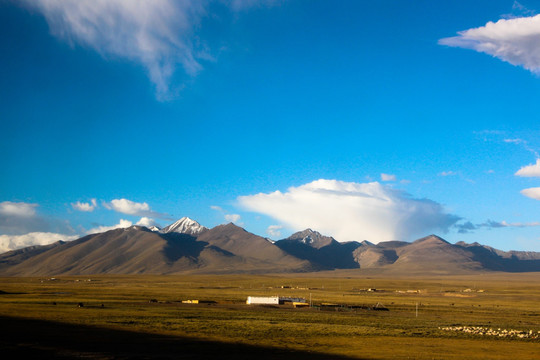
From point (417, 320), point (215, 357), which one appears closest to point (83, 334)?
point (215, 357)

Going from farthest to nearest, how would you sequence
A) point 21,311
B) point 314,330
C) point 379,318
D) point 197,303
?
1. point 197,303
2. point 379,318
3. point 21,311
4. point 314,330

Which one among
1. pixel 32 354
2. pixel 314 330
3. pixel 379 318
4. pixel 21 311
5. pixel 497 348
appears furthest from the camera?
pixel 379 318

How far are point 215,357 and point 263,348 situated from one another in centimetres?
530

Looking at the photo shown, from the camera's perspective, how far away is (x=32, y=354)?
3200 centimetres

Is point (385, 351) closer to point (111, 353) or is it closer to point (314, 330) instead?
point (314, 330)

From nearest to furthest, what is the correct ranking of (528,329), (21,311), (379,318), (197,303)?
(528,329), (21,311), (379,318), (197,303)

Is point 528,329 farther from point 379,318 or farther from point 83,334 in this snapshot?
point 83,334

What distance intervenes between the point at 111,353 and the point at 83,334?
31.3 feet

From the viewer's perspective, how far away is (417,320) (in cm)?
6191

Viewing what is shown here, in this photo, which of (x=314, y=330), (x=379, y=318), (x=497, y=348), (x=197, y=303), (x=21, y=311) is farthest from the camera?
(x=197, y=303)

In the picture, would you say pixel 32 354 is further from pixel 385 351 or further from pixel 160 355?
pixel 385 351

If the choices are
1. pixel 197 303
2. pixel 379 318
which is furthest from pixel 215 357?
pixel 197 303

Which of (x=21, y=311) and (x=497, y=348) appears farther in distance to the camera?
(x=21, y=311)

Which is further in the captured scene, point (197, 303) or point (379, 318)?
point (197, 303)
